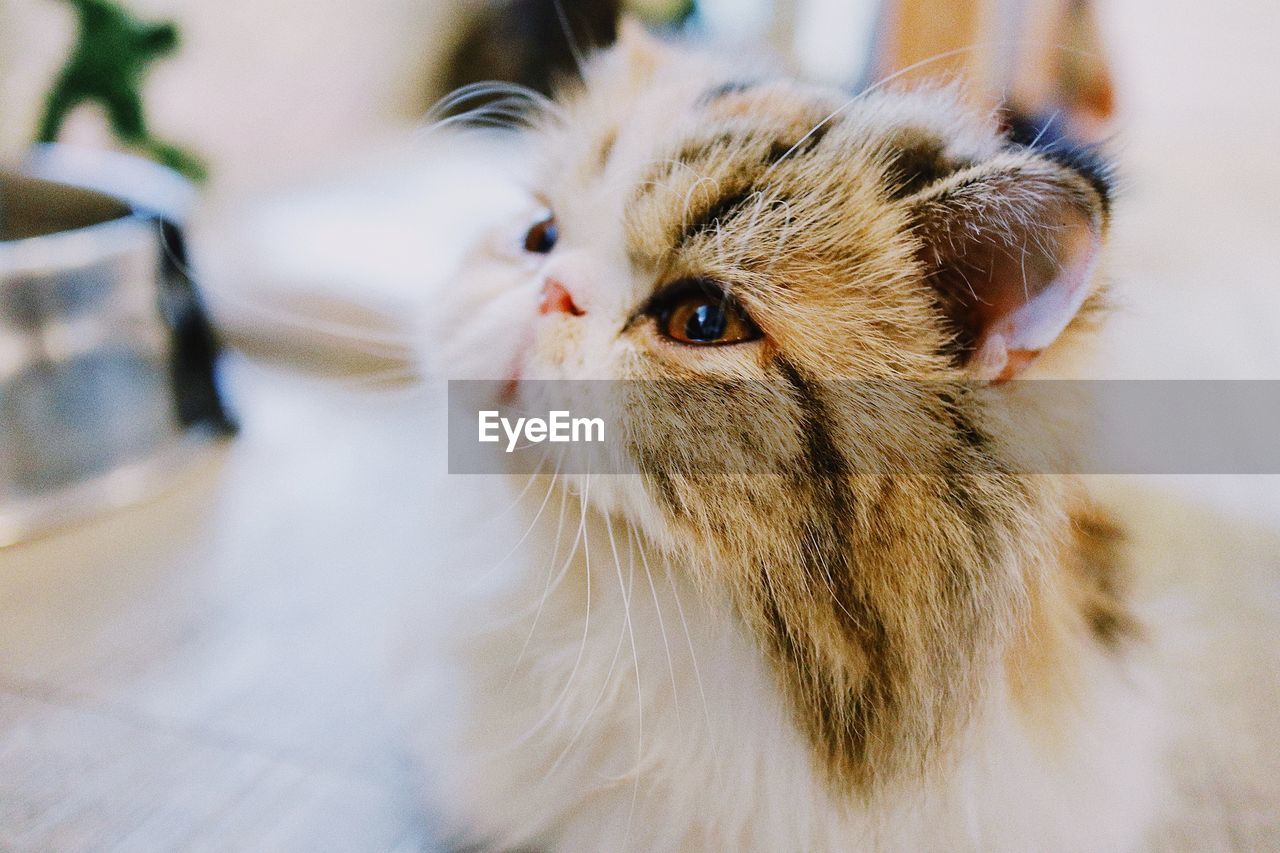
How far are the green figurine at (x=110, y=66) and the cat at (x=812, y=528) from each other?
620mm

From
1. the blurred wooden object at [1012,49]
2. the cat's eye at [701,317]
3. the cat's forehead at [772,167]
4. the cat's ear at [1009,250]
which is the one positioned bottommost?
the cat's eye at [701,317]

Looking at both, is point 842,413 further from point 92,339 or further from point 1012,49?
point 92,339

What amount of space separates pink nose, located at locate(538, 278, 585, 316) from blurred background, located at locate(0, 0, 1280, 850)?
18 centimetres

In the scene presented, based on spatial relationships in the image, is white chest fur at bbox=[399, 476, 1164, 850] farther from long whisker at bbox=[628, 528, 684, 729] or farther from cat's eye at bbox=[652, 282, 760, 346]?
cat's eye at bbox=[652, 282, 760, 346]

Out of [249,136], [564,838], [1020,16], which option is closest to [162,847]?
[564,838]

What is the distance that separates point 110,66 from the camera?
0.85 metres

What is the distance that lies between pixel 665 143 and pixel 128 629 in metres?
0.63

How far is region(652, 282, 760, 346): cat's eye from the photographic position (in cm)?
46

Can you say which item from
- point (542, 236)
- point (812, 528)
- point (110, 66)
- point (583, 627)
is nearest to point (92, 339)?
point (110, 66)

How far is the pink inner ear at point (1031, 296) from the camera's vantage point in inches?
14.9

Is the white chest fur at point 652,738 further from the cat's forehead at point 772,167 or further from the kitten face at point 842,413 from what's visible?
the cat's forehead at point 772,167

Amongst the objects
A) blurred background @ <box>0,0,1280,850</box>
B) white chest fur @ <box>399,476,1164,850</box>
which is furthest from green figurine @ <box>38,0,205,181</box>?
white chest fur @ <box>399,476,1164,850</box>

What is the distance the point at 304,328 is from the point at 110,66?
40cm

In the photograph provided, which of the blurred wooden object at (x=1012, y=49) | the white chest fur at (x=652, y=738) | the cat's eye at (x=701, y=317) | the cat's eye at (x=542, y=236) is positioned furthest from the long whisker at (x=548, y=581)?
the blurred wooden object at (x=1012, y=49)
